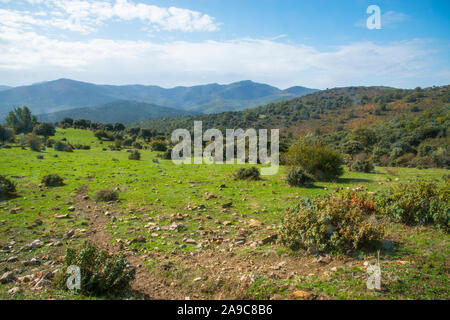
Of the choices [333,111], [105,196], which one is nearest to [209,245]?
[105,196]

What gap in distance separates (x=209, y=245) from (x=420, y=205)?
235 inches

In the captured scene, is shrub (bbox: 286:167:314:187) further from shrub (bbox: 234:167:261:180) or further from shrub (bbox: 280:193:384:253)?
shrub (bbox: 280:193:384:253)

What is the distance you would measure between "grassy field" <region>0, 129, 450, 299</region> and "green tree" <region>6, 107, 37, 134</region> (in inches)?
1843

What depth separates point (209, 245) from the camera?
6.65 meters

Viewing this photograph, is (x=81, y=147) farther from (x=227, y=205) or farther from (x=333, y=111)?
(x=333, y=111)

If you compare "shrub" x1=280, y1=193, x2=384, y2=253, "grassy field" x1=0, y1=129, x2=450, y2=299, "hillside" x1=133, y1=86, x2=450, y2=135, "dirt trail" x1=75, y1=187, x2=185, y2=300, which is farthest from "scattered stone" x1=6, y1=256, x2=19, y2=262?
"hillside" x1=133, y1=86, x2=450, y2=135

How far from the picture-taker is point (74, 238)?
7.27 meters

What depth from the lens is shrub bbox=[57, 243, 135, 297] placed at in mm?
4387

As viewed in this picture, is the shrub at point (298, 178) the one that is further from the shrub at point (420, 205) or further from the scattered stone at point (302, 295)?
the scattered stone at point (302, 295)

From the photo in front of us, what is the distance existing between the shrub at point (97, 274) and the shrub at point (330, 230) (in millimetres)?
3700

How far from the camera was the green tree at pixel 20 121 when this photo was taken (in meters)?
47.9
